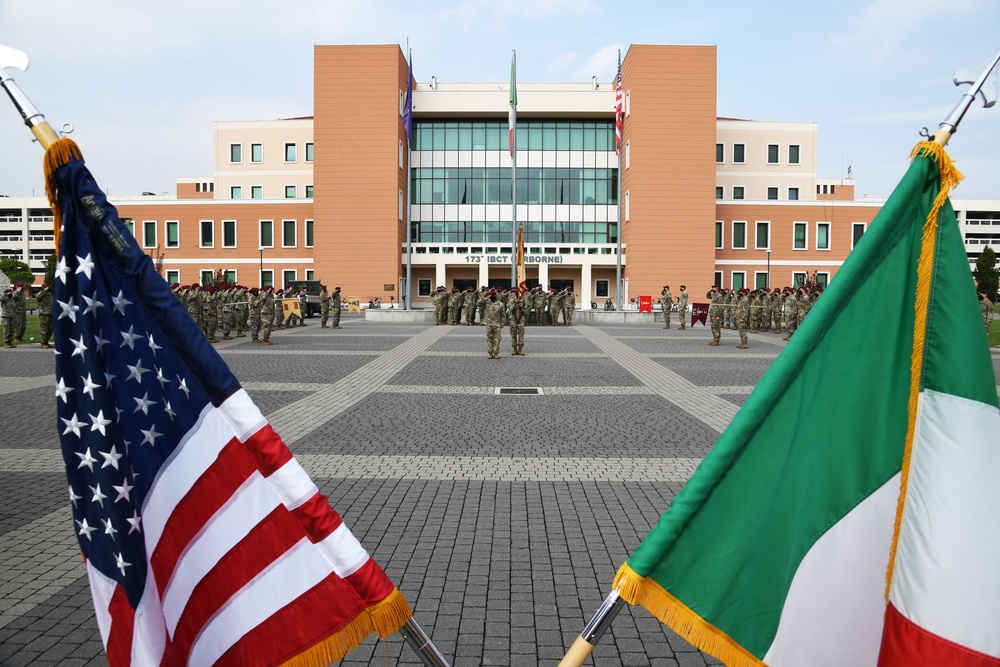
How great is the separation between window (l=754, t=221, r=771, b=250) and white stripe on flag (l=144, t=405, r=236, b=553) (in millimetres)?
61824

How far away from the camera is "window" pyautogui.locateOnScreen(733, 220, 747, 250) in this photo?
197 feet

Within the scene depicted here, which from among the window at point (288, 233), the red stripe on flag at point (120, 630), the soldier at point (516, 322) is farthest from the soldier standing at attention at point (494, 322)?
the window at point (288, 233)

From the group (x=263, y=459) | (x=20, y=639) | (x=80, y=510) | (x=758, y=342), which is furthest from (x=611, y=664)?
(x=758, y=342)

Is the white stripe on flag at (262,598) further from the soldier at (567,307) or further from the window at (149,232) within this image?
the window at (149,232)

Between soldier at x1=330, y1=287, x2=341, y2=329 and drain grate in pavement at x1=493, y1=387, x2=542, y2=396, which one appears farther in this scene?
soldier at x1=330, y1=287, x2=341, y2=329

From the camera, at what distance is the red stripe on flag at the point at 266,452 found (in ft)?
7.41

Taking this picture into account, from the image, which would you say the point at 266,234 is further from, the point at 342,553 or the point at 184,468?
the point at 342,553

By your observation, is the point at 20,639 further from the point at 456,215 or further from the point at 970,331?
the point at 456,215

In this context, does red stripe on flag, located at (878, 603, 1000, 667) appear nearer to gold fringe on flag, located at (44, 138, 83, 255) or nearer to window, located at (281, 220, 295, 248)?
gold fringe on flag, located at (44, 138, 83, 255)

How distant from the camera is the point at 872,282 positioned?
224 cm

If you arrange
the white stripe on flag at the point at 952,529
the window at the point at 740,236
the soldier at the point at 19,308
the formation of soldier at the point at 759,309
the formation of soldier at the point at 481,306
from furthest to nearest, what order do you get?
the window at the point at 740,236, the formation of soldier at the point at 481,306, the formation of soldier at the point at 759,309, the soldier at the point at 19,308, the white stripe on flag at the point at 952,529

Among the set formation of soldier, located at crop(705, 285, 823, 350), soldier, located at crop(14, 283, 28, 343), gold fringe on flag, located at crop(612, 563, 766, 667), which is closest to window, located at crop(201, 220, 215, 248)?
soldier, located at crop(14, 283, 28, 343)

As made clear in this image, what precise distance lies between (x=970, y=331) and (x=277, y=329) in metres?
30.4

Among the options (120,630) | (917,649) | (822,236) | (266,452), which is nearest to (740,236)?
(822,236)
